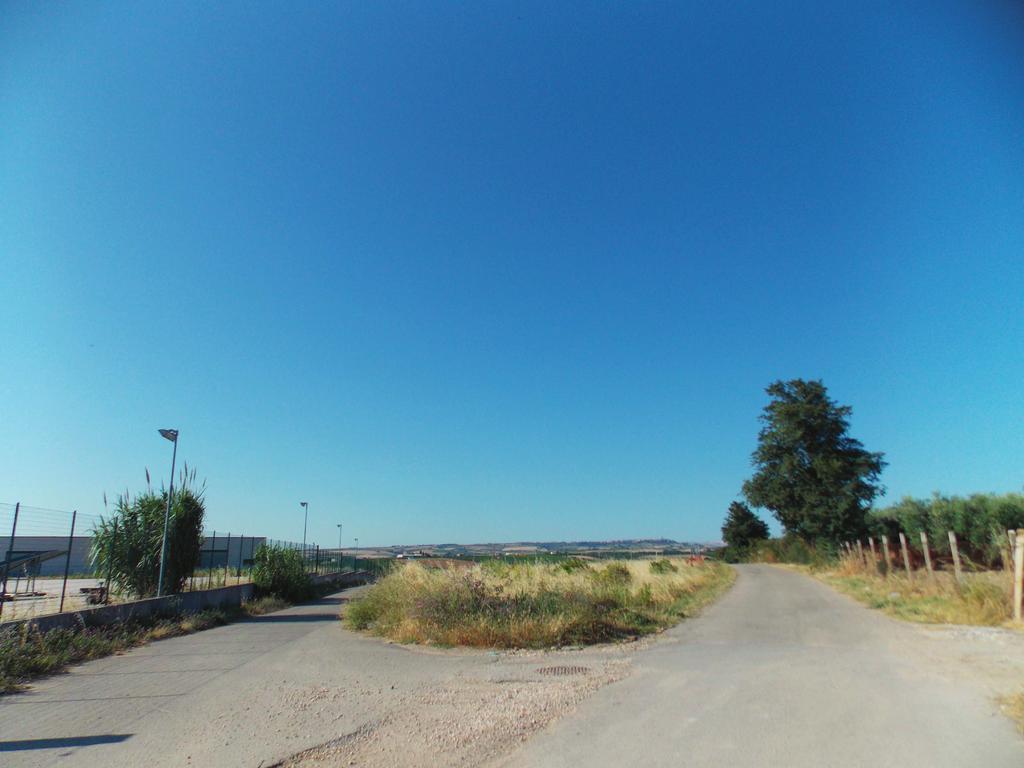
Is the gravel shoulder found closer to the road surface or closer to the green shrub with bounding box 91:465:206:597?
the road surface

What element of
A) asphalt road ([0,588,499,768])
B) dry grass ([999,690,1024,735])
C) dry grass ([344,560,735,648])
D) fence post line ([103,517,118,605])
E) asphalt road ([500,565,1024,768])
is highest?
fence post line ([103,517,118,605])

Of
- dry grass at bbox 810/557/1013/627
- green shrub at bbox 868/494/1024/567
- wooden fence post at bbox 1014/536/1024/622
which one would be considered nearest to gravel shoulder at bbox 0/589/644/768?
dry grass at bbox 810/557/1013/627

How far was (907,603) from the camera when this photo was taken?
57.2ft

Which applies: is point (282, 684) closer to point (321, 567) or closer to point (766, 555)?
point (321, 567)

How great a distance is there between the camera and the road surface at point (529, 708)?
5.54m

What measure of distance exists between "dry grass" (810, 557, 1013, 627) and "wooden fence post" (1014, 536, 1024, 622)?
0.33 meters

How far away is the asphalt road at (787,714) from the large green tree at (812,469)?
119 feet

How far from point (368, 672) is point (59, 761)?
4.54m

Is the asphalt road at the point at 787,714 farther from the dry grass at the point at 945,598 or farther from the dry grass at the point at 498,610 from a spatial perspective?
the dry grass at the point at 945,598

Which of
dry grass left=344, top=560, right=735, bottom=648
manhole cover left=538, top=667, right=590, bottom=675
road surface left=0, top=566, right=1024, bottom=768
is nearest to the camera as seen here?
road surface left=0, top=566, right=1024, bottom=768

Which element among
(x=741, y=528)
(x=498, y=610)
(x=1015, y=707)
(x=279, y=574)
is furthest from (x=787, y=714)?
(x=741, y=528)

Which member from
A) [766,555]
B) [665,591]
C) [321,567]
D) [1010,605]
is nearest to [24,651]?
[665,591]

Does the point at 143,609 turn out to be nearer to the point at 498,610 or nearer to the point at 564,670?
the point at 498,610

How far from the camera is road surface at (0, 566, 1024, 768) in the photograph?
18.2 ft
